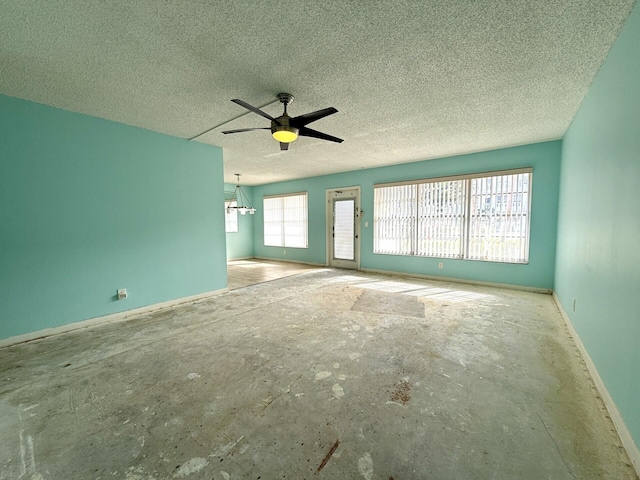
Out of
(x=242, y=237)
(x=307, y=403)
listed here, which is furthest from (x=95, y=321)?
(x=242, y=237)

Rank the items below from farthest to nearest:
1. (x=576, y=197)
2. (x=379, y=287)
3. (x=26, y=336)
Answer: (x=379, y=287) < (x=576, y=197) < (x=26, y=336)

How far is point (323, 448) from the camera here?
1362 mm

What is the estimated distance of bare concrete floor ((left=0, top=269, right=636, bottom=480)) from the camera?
4.20 ft

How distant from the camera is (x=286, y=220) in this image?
7.96m

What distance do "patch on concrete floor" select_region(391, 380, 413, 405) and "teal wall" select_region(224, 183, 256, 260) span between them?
717cm

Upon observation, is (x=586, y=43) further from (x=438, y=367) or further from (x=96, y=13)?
(x=96, y=13)

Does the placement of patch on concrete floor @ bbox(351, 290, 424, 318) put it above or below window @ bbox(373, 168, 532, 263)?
below

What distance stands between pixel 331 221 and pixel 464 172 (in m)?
3.31

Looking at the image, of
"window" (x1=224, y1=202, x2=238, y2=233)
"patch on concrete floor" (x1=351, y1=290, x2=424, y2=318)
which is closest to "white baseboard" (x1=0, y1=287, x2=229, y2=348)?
"patch on concrete floor" (x1=351, y1=290, x2=424, y2=318)

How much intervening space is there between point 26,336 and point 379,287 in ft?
15.4

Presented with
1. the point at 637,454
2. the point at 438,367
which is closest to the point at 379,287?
the point at 438,367

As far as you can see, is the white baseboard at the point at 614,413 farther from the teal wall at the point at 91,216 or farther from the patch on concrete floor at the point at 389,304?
the teal wall at the point at 91,216

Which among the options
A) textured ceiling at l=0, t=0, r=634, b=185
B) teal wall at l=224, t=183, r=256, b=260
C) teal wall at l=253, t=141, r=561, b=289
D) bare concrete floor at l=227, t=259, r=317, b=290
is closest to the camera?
textured ceiling at l=0, t=0, r=634, b=185

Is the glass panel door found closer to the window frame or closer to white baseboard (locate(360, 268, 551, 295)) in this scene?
white baseboard (locate(360, 268, 551, 295))
